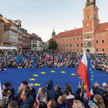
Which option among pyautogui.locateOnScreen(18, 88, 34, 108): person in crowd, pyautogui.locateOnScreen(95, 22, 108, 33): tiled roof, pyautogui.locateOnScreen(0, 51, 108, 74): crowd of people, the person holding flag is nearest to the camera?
pyautogui.locateOnScreen(18, 88, 34, 108): person in crowd

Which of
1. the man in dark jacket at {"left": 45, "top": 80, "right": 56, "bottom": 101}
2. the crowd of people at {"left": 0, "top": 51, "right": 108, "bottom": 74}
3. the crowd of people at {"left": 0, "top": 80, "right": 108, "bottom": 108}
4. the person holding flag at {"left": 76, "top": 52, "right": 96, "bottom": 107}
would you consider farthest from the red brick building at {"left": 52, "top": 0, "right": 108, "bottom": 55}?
the man in dark jacket at {"left": 45, "top": 80, "right": 56, "bottom": 101}

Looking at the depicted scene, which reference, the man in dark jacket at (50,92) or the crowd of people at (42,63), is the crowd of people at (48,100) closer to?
the man in dark jacket at (50,92)

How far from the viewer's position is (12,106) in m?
→ 2.86

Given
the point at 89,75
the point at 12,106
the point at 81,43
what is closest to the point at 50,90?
the point at 12,106

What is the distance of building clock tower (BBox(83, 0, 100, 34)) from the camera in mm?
47125

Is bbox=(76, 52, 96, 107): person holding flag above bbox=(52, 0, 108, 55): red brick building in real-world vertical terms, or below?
below

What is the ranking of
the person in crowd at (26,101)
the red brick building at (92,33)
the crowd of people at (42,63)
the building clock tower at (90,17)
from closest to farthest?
the person in crowd at (26,101)
the crowd of people at (42,63)
the red brick building at (92,33)
the building clock tower at (90,17)

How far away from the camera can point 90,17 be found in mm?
47938

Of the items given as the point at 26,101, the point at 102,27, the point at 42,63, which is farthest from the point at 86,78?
the point at 102,27

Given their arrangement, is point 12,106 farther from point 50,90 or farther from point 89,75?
point 89,75

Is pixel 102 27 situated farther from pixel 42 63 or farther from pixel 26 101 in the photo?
pixel 26 101

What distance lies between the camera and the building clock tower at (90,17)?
47.1 metres

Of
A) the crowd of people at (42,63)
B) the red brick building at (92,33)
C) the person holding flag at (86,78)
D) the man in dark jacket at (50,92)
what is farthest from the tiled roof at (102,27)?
the man in dark jacket at (50,92)

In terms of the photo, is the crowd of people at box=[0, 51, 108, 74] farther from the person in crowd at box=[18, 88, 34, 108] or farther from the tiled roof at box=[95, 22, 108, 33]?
the tiled roof at box=[95, 22, 108, 33]
